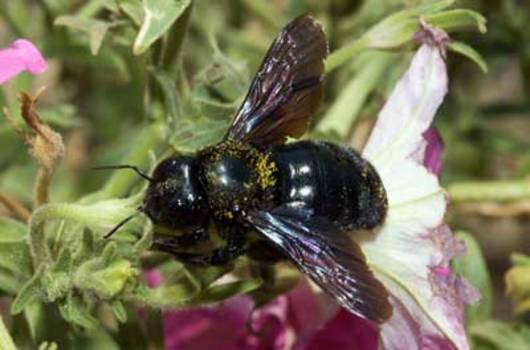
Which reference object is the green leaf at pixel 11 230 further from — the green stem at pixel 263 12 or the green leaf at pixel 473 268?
the green stem at pixel 263 12

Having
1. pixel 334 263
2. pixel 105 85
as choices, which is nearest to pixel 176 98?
pixel 334 263

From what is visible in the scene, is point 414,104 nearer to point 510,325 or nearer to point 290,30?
point 290,30

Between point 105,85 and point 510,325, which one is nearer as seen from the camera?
point 510,325

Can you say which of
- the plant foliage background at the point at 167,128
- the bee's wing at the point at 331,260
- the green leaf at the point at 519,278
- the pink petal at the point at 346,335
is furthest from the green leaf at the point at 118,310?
the green leaf at the point at 519,278

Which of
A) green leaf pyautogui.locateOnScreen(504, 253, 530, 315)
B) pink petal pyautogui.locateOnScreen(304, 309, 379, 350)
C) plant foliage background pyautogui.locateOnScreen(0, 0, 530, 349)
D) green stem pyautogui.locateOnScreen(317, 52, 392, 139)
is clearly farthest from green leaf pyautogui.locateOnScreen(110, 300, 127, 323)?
green leaf pyautogui.locateOnScreen(504, 253, 530, 315)

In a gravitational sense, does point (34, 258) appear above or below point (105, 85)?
above

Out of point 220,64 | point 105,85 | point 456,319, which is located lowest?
point 105,85

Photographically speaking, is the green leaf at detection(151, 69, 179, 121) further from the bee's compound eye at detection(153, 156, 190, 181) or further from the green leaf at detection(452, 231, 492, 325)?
the green leaf at detection(452, 231, 492, 325)
